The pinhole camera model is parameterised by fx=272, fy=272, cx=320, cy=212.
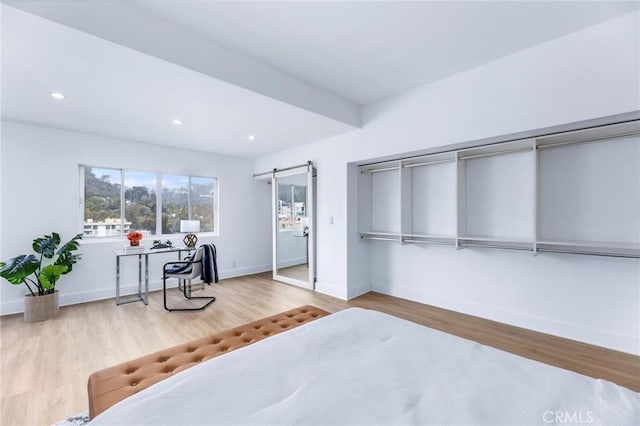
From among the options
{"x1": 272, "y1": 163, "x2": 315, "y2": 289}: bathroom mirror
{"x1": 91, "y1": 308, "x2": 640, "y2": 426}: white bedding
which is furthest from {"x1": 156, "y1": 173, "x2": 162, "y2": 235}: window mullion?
{"x1": 91, "y1": 308, "x2": 640, "y2": 426}: white bedding

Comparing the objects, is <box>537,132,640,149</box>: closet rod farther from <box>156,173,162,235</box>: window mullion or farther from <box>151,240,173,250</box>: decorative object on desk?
<box>156,173,162,235</box>: window mullion

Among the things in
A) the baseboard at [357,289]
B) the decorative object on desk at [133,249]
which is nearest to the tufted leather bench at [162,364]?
the baseboard at [357,289]

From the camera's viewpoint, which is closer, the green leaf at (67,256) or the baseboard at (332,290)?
the green leaf at (67,256)

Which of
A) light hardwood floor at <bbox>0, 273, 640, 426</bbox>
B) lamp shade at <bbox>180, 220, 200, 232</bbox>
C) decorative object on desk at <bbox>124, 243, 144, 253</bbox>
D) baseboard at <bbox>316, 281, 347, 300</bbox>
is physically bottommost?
light hardwood floor at <bbox>0, 273, 640, 426</bbox>

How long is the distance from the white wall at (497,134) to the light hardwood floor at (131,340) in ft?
0.83

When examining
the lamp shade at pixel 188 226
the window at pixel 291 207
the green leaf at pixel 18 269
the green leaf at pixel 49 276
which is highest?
the window at pixel 291 207

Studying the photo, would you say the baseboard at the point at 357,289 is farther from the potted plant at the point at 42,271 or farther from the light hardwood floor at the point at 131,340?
the potted plant at the point at 42,271

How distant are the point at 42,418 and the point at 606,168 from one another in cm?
494

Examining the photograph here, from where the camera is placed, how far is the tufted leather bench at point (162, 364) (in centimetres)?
137

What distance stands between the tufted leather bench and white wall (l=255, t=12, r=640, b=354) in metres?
2.22

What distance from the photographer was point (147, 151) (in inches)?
183

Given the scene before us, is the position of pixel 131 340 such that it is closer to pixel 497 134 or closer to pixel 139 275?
pixel 139 275

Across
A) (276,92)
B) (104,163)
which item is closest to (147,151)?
(104,163)

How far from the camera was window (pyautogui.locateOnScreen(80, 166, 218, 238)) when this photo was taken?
4.28m
